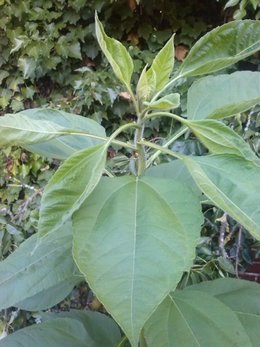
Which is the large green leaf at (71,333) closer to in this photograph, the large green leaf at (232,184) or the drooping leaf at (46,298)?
the drooping leaf at (46,298)

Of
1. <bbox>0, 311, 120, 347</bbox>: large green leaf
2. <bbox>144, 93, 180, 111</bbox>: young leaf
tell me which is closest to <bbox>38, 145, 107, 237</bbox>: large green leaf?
<bbox>144, 93, 180, 111</bbox>: young leaf

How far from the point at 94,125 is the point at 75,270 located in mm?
241

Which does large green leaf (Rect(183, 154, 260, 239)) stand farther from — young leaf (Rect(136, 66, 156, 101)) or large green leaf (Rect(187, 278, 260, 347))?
large green leaf (Rect(187, 278, 260, 347))

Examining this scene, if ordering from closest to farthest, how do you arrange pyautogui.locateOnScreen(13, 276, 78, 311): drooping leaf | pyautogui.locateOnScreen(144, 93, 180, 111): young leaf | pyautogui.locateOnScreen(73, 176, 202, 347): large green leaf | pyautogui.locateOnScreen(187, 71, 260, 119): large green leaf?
pyautogui.locateOnScreen(73, 176, 202, 347): large green leaf → pyautogui.locateOnScreen(144, 93, 180, 111): young leaf → pyautogui.locateOnScreen(187, 71, 260, 119): large green leaf → pyautogui.locateOnScreen(13, 276, 78, 311): drooping leaf

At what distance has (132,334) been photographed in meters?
0.57

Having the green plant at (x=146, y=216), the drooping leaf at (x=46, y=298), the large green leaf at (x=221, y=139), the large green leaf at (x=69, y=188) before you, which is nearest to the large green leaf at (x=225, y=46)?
the green plant at (x=146, y=216)

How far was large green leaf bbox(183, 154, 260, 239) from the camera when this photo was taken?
2.06 feet

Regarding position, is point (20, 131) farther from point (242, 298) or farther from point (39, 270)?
point (242, 298)

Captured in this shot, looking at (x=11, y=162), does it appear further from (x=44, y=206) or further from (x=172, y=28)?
(x=44, y=206)

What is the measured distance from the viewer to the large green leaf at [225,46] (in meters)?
0.78

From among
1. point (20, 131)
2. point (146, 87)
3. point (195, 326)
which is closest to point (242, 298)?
point (195, 326)

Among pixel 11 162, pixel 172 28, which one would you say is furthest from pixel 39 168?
pixel 172 28

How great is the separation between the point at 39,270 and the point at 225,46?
47 cm

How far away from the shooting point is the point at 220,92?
34.5 inches
